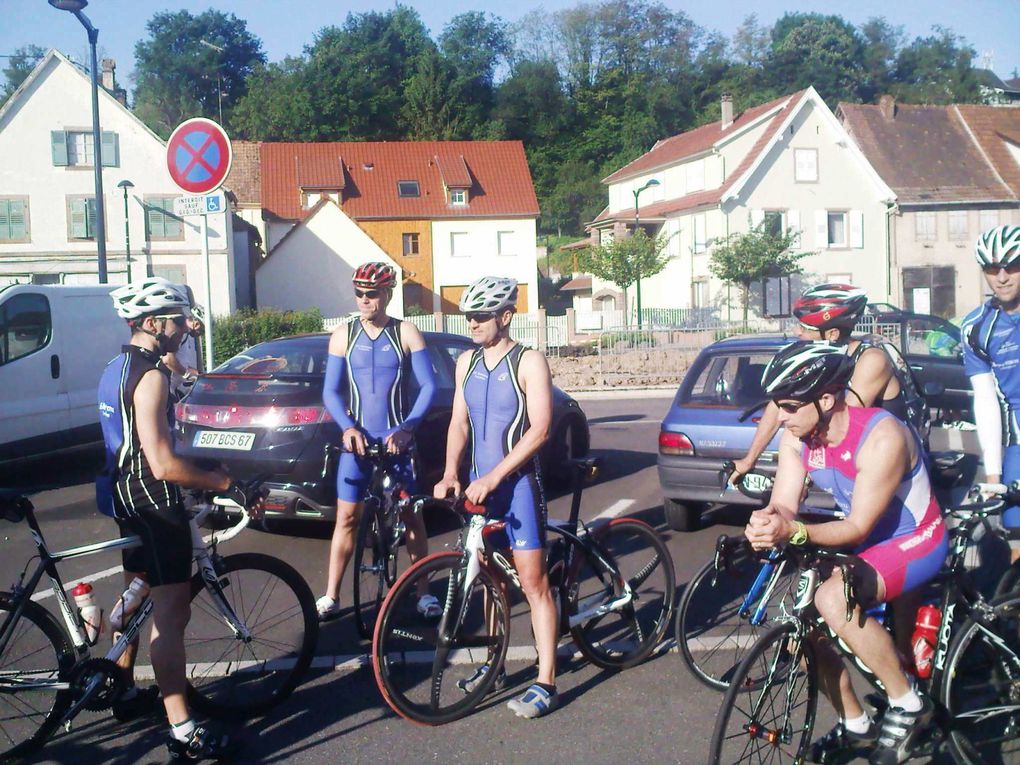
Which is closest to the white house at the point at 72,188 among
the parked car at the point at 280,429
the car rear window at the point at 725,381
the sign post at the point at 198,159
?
the sign post at the point at 198,159

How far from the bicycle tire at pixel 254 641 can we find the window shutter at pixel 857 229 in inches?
1847

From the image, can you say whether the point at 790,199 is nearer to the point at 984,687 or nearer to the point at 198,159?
the point at 198,159

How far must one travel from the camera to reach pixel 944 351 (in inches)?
567

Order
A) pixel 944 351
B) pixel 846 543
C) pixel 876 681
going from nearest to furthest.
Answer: pixel 846 543
pixel 876 681
pixel 944 351

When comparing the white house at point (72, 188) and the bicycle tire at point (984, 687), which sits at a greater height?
the white house at point (72, 188)

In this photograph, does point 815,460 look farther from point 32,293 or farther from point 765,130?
point 765,130

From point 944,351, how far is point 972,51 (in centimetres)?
8632

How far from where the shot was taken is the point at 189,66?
8894cm

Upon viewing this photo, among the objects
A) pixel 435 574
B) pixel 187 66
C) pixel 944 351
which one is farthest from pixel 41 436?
pixel 187 66

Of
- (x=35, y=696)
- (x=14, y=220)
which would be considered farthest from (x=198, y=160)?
(x=14, y=220)

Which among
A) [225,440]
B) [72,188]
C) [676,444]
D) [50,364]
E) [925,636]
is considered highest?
[72,188]

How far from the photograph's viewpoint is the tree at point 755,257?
43500 mm

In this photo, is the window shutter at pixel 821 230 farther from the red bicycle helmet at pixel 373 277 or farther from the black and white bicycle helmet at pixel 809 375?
the black and white bicycle helmet at pixel 809 375

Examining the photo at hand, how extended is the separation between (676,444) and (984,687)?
13.6 feet
